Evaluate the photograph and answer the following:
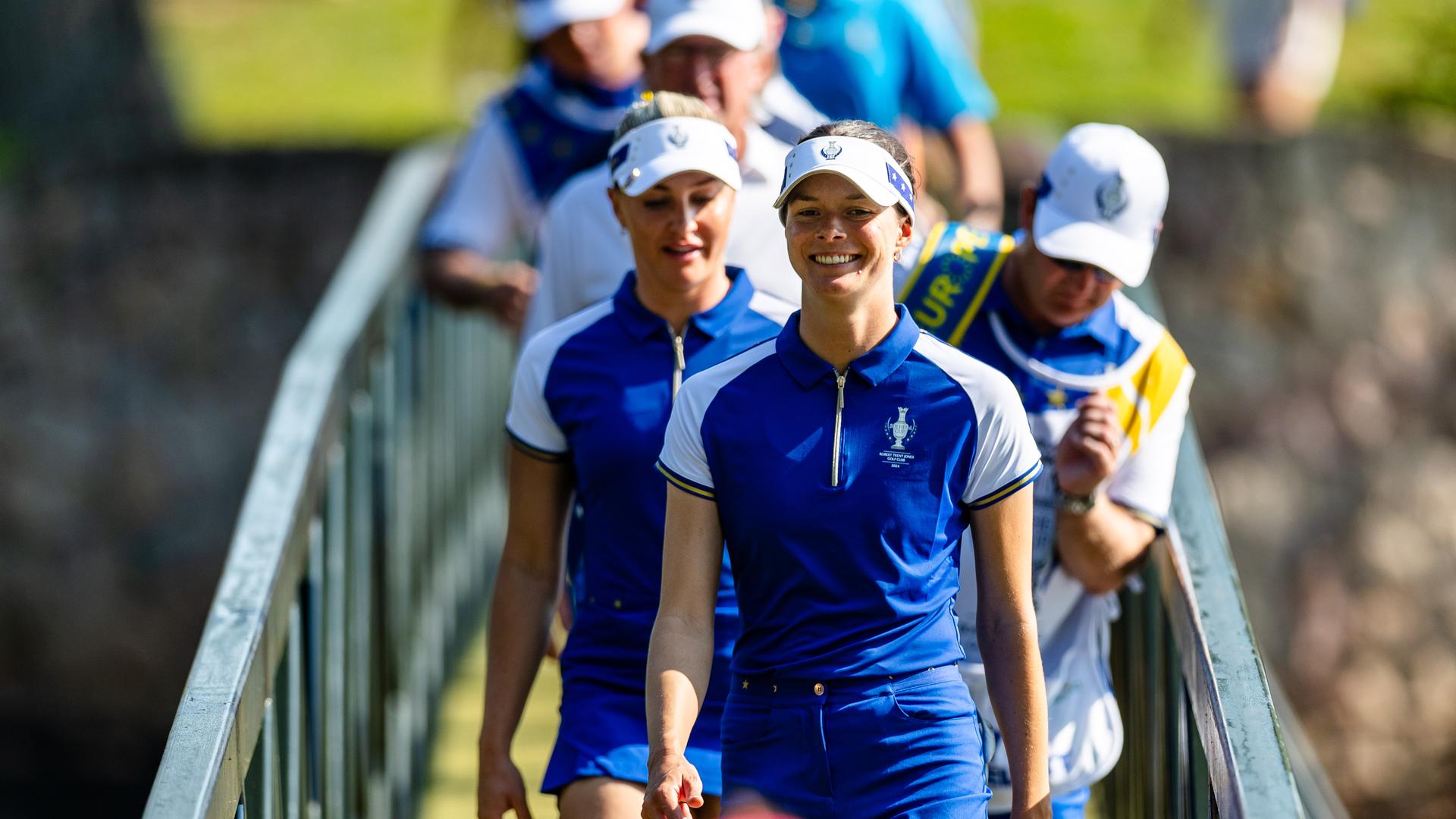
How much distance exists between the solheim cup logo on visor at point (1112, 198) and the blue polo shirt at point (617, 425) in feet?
1.95

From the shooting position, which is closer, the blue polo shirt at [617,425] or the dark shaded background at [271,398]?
the blue polo shirt at [617,425]

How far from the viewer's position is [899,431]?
286 cm

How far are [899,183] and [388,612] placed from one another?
2.56 metres

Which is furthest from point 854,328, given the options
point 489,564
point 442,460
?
point 489,564

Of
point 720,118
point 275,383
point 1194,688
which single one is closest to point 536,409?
point 720,118

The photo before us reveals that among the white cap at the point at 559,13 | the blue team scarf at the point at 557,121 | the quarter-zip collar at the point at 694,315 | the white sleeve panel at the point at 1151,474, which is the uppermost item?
the white cap at the point at 559,13

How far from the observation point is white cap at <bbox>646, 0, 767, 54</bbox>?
3.94 metres

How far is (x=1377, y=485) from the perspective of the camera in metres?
9.02

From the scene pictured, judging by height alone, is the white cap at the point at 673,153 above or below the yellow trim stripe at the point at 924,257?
above

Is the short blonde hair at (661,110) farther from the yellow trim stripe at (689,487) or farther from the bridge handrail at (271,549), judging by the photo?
the bridge handrail at (271,549)

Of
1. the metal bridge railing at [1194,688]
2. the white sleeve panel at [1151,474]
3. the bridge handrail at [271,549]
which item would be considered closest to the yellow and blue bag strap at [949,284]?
the white sleeve panel at [1151,474]

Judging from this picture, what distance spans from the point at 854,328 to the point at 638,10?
247 cm

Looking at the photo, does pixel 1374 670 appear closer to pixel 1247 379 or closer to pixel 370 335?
pixel 1247 379

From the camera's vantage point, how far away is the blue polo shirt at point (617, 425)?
3.30m
